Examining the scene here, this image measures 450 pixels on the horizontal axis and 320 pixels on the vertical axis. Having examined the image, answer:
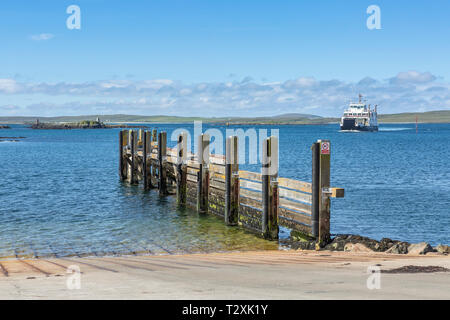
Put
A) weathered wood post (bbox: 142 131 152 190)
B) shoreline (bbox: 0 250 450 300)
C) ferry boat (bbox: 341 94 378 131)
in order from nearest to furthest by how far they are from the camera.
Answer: shoreline (bbox: 0 250 450 300), weathered wood post (bbox: 142 131 152 190), ferry boat (bbox: 341 94 378 131)

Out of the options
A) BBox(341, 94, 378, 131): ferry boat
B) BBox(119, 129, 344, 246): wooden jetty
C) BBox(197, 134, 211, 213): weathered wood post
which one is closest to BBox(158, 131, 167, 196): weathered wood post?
BBox(119, 129, 344, 246): wooden jetty

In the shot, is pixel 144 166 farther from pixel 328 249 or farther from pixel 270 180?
pixel 328 249

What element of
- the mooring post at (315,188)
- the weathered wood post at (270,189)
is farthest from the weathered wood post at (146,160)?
the mooring post at (315,188)

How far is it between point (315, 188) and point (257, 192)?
167 inches

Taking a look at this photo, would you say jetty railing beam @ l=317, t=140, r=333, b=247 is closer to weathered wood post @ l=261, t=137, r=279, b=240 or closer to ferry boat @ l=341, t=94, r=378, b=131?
weathered wood post @ l=261, t=137, r=279, b=240

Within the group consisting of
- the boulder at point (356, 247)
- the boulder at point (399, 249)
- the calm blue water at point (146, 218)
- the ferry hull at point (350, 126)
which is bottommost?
the calm blue water at point (146, 218)

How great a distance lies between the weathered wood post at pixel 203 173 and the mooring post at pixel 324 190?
22.8 feet

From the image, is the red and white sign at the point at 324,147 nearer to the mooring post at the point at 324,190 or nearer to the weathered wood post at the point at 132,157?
the mooring post at the point at 324,190

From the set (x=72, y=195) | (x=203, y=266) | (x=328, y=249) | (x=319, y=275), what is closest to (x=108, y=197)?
(x=72, y=195)

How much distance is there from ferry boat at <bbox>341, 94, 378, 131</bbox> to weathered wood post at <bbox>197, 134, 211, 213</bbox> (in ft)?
421

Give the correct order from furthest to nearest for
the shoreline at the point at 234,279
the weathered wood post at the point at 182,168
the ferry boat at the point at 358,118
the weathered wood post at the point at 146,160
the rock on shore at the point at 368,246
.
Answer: the ferry boat at the point at 358,118
the weathered wood post at the point at 146,160
the weathered wood post at the point at 182,168
the rock on shore at the point at 368,246
the shoreline at the point at 234,279

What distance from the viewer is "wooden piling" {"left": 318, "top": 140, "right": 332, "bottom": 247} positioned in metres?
11.5

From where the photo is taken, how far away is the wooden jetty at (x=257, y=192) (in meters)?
11.7
